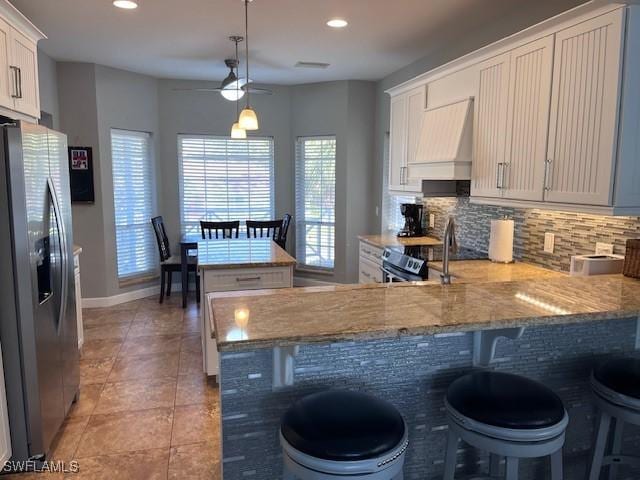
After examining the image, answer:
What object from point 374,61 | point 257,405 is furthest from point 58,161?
point 374,61

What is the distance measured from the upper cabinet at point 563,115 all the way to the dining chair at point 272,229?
2.90 m

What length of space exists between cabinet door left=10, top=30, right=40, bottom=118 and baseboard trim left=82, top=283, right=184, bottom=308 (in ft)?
8.43

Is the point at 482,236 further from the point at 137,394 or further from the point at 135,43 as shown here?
the point at 135,43

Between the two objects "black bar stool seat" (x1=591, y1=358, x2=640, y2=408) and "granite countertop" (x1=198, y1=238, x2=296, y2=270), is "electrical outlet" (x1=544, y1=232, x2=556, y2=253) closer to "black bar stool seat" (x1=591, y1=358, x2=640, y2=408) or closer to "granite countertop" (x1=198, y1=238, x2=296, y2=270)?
"black bar stool seat" (x1=591, y1=358, x2=640, y2=408)

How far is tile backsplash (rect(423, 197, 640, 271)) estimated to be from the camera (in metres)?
2.54

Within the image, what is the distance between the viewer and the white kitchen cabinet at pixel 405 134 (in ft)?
13.0

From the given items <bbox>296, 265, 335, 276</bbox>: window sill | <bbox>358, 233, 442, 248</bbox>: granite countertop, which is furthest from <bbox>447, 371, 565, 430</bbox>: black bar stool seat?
<bbox>296, 265, 335, 276</bbox>: window sill

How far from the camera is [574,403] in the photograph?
201 cm

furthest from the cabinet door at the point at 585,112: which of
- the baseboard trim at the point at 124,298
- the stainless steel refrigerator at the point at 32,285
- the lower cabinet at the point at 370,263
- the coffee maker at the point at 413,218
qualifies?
the baseboard trim at the point at 124,298

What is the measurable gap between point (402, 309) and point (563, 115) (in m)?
1.50

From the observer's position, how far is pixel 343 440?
132 centimetres

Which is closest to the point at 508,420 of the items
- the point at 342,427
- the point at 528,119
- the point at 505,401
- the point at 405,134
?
the point at 505,401

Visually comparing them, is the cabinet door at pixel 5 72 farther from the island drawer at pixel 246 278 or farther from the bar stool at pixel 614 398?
the bar stool at pixel 614 398

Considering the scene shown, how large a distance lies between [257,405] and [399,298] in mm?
671
